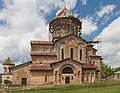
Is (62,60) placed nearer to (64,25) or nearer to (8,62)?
(64,25)

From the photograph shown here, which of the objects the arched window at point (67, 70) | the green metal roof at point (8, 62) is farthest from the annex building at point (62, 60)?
the green metal roof at point (8, 62)

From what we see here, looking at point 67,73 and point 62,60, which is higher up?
point 62,60

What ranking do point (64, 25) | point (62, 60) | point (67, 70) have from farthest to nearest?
point (64, 25), point (67, 70), point (62, 60)

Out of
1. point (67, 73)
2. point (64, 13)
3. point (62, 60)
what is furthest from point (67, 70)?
point (64, 13)

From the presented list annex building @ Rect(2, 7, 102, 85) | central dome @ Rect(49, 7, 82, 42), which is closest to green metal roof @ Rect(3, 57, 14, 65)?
annex building @ Rect(2, 7, 102, 85)


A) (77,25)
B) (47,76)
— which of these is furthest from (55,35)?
(47,76)

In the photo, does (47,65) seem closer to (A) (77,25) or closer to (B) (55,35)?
(B) (55,35)

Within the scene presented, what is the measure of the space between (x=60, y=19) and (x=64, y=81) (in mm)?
18358

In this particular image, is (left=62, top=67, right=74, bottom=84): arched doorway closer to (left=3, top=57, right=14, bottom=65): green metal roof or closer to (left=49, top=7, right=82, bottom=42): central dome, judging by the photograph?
(left=49, top=7, right=82, bottom=42): central dome

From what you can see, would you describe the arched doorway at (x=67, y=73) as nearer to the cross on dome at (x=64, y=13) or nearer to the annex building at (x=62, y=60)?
the annex building at (x=62, y=60)

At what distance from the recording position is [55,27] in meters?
62.4

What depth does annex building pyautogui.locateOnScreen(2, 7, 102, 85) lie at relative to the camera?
2094 inches

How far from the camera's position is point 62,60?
5325cm

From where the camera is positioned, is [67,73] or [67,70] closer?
[67,73]
